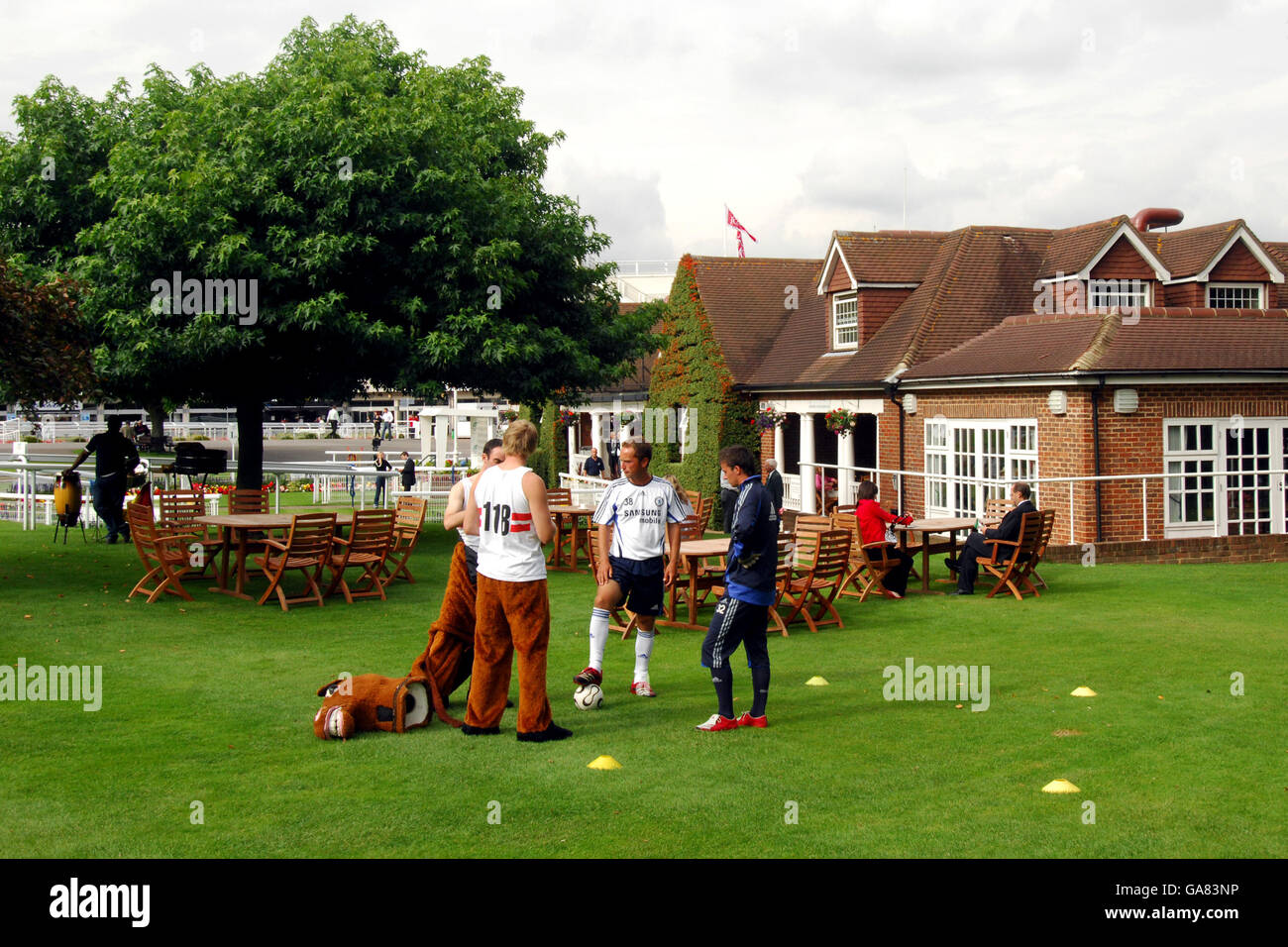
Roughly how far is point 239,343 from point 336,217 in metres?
2.57

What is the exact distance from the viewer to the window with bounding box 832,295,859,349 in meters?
27.5

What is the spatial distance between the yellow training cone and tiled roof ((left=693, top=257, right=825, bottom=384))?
22677 mm

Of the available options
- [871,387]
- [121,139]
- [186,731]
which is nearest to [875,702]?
[186,731]

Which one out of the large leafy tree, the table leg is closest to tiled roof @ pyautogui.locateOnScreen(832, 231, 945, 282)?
the large leafy tree

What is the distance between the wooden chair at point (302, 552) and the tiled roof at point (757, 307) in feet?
56.5

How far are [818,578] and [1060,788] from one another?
19.2 ft

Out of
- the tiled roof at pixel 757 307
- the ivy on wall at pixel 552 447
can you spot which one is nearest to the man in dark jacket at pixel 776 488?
the tiled roof at pixel 757 307

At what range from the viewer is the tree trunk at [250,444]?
21941 millimetres

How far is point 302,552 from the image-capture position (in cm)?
1329

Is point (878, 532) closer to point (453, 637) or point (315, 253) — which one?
point (453, 637)

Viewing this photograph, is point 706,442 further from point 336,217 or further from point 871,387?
point 336,217

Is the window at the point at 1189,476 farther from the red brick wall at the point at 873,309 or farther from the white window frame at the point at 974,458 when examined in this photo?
the red brick wall at the point at 873,309

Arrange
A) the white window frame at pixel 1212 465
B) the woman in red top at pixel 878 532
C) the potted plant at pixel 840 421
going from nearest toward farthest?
the woman in red top at pixel 878 532, the white window frame at pixel 1212 465, the potted plant at pixel 840 421

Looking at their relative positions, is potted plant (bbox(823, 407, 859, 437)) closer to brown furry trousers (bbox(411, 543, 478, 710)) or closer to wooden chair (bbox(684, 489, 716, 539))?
wooden chair (bbox(684, 489, 716, 539))
